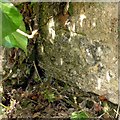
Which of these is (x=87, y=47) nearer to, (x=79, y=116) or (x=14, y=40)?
(x=79, y=116)

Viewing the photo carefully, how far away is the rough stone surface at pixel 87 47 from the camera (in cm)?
142

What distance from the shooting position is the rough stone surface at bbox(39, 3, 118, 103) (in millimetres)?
1418

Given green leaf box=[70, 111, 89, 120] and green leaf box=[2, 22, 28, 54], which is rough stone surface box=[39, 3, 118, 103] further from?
green leaf box=[2, 22, 28, 54]

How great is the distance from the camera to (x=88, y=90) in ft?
5.21

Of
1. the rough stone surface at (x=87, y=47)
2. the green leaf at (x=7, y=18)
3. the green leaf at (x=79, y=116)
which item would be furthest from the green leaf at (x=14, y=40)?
the green leaf at (x=79, y=116)

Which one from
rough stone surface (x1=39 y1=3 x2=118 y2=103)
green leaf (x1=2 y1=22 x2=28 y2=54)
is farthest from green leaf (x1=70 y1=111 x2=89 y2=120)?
green leaf (x1=2 y1=22 x2=28 y2=54)

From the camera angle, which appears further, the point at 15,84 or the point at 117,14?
the point at 15,84

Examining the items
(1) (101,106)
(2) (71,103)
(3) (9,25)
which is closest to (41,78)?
(2) (71,103)

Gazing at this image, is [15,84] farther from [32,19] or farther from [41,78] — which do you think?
[32,19]

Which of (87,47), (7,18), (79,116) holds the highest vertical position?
(7,18)

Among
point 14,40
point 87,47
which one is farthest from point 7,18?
point 87,47

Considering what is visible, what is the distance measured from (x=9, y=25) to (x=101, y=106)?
720mm

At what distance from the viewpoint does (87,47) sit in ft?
4.98

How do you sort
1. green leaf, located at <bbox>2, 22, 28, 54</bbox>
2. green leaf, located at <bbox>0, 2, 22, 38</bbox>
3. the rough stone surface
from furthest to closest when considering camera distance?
the rough stone surface
green leaf, located at <bbox>2, 22, 28, 54</bbox>
green leaf, located at <bbox>0, 2, 22, 38</bbox>
